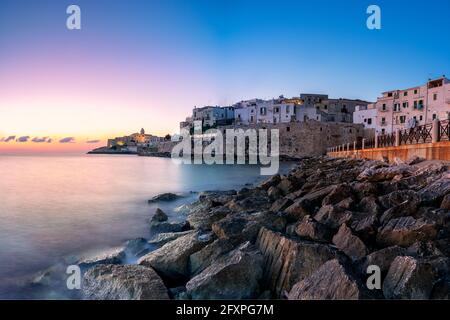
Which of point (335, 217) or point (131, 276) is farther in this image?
point (335, 217)

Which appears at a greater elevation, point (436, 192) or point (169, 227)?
point (436, 192)

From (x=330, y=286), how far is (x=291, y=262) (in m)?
0.92

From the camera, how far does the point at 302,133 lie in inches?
2630

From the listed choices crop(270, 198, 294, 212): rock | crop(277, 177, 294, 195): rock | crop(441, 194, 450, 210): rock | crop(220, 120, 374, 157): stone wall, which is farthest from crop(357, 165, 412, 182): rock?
crop(220, 120, 374, 157): stone wall

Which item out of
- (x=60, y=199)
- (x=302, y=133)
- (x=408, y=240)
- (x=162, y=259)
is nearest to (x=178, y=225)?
(x=162, y=259)

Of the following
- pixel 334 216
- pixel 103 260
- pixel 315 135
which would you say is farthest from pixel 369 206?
pixel 315 135

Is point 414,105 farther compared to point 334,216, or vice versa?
point 414,105

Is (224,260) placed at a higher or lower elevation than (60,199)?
higher

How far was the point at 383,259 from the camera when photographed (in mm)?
4688

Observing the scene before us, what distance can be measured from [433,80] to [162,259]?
5268cm

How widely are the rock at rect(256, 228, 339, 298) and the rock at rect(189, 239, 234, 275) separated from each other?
0.99 metres

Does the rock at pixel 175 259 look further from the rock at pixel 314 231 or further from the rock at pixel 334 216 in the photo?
the rock at pixel 334 216

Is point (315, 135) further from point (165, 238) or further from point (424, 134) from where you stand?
point (165, 238)

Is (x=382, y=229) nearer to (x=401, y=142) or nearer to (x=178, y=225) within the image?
(x=178, y=225)
